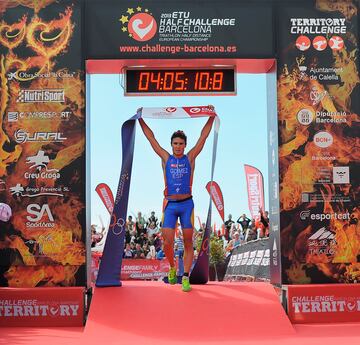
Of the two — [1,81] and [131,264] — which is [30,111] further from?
[131,264]

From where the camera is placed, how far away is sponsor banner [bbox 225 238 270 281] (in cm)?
1163

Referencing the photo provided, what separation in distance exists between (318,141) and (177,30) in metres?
2.38

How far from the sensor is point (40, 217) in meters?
7.99

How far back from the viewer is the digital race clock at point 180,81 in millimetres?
8242

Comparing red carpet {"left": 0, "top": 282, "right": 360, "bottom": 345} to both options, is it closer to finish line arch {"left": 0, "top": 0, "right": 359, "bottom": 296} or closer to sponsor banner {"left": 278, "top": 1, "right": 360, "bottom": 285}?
finish line arch {"left": 0, "top": 0, "right": 359, "bottom": 296}

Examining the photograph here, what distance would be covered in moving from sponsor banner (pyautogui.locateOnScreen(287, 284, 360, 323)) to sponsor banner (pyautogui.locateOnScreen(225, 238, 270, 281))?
131 inches

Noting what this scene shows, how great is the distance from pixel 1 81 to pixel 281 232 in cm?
415

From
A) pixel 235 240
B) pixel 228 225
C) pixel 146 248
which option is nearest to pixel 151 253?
pixel 146 248

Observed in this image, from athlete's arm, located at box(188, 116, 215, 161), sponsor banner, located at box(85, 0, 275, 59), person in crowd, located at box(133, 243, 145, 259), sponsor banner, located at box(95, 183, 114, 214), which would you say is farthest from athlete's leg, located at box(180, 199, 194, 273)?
person in crowd, located at box(133, 243, 145, 259)

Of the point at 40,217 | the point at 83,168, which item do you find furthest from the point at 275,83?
the point at 40,217

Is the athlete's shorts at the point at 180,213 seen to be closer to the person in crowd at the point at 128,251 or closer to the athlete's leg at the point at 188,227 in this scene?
the athlete's leg at the point at 188,227

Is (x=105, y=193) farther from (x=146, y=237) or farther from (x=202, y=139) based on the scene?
(x=202, y=139)

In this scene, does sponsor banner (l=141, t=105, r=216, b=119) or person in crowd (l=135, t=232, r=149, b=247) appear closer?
sponsor banner (l=141, t=105, r=216, b=119)

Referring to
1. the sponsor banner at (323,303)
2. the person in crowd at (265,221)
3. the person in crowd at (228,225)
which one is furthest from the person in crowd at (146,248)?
the sponsor banner at (323,303)
